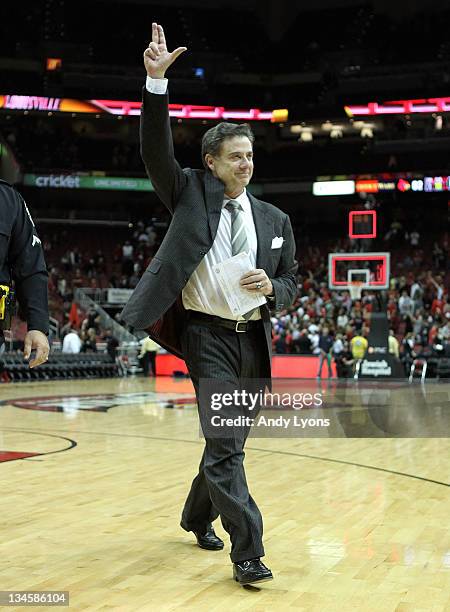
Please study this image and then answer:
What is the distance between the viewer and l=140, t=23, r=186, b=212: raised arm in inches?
156

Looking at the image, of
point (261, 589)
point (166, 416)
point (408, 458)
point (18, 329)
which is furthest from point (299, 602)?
point (18, 329)

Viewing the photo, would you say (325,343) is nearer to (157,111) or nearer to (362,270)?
(362,270)

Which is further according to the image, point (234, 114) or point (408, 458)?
point (234, 114)

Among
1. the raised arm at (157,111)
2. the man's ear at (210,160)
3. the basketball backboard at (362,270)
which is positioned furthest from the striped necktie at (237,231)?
the basketball backboard at (362,270)

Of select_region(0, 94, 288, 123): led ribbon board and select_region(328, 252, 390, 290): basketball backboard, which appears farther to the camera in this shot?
select_region(0, 94, 288, 123): led ribbon board

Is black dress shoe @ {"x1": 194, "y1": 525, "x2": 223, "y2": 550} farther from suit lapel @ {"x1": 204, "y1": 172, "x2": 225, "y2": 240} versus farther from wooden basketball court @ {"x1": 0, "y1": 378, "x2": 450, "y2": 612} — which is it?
suit lapel @ {"x1": 204, "y1": 172, "x2": 225, "y2": 240}

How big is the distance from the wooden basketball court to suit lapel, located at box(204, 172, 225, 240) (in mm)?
1729

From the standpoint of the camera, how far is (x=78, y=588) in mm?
3779

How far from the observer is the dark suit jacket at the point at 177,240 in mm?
4082

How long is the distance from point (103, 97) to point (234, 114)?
20.4ft

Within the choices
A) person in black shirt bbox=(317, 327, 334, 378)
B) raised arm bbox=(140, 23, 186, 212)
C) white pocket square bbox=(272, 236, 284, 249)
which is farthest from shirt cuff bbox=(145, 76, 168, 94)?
person in black shirt bbox=(317, 327, 334, 378)

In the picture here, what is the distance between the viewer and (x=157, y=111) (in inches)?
158

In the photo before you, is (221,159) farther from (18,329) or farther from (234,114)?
(234,114)

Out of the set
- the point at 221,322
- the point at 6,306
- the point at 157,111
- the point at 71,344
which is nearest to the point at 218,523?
the point at 221,322
